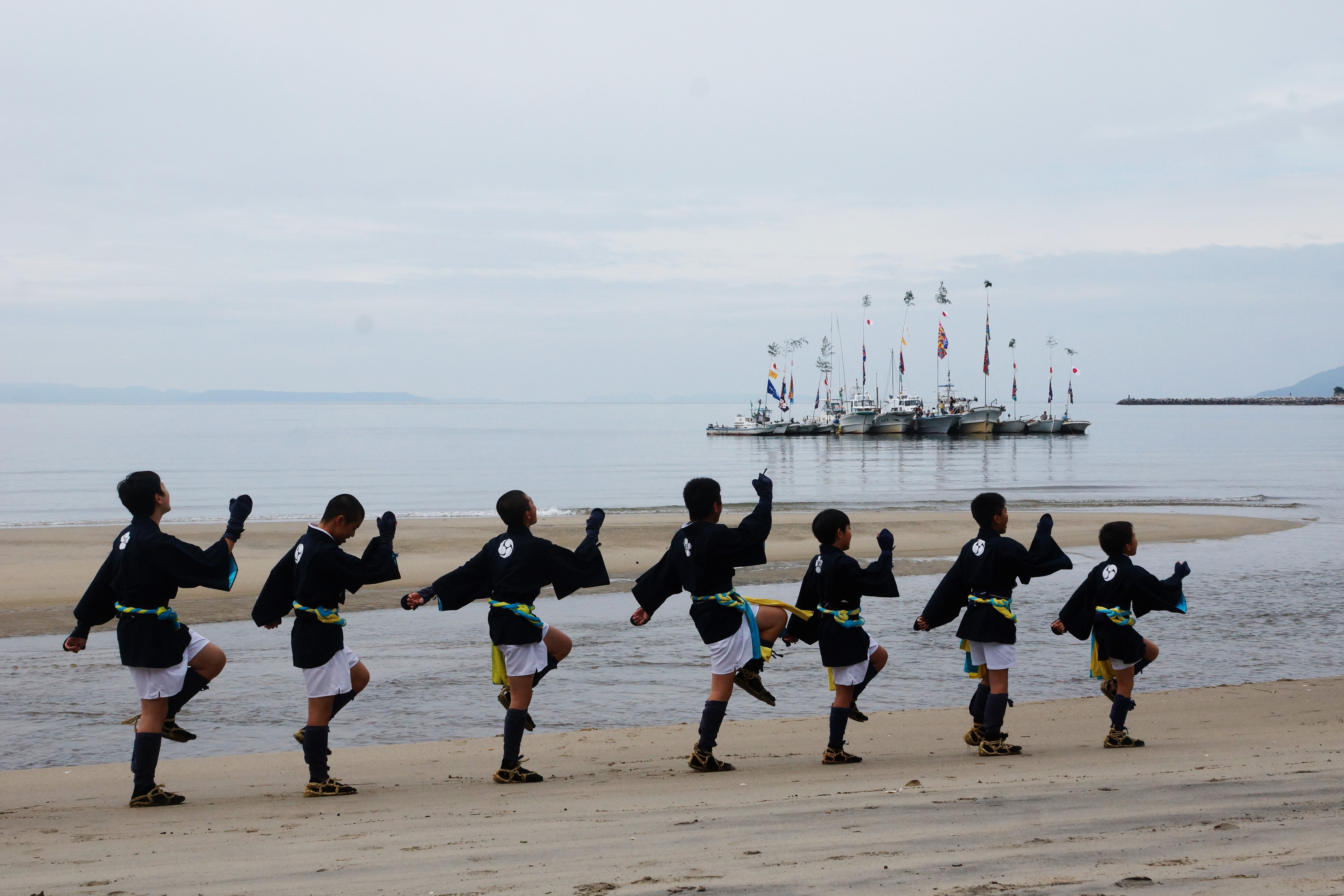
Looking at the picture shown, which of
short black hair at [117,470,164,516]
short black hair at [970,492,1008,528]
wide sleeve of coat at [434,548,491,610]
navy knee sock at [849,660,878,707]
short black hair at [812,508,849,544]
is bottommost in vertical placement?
navy knee sock at [849,660,878,707]

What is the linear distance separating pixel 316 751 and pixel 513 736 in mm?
A: 1138

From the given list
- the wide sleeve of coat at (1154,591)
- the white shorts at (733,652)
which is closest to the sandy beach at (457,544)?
the white shorts at (733,652)

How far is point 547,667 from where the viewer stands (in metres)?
6.55

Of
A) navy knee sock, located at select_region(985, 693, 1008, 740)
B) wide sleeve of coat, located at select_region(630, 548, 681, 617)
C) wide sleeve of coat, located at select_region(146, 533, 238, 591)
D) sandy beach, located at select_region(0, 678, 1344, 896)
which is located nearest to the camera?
sandy beach, located at select_region(0, 678, 1344, 896)

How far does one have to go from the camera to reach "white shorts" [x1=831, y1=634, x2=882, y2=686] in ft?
21.9

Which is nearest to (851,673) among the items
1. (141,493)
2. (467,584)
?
(467,584)

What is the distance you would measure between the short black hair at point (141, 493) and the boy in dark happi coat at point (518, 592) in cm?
154

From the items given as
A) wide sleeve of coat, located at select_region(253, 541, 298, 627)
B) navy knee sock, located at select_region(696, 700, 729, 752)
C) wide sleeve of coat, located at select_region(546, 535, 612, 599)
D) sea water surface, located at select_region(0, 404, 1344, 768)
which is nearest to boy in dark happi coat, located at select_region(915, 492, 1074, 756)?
navy knee sock, located at select_region(696, 700, 729, 752)

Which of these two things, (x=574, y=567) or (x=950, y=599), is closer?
(x=574, y=567)

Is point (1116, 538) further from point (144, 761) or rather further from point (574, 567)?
point (144, 761)

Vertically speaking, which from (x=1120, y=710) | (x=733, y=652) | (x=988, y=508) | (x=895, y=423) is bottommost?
(x=1120, y=710)

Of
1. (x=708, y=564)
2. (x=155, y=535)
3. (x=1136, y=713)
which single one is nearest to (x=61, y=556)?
(x=155, y=535)

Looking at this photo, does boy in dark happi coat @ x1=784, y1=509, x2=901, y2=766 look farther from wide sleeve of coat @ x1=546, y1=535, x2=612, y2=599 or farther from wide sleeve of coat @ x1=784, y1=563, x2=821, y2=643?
wide sleeve of coat @ x1=546, y1=535, x2=612, y2=599

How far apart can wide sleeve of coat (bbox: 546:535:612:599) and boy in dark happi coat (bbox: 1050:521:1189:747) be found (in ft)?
9.98
